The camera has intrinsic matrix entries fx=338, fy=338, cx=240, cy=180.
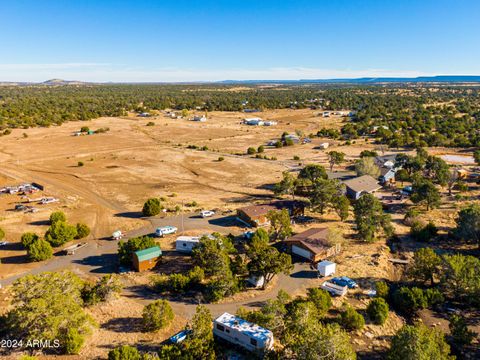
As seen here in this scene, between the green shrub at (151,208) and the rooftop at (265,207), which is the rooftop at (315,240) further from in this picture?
the green shrub at (151,208)

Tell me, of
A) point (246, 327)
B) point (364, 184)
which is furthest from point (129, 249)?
point (364, 184)

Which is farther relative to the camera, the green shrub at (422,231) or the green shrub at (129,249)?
the green shrub at (422,231)

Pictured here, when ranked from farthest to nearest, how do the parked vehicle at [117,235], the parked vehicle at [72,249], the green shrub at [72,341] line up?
the parked vehicle at [117,235] < the parked vehicle at [72,249] < the green shrub at [72,341]

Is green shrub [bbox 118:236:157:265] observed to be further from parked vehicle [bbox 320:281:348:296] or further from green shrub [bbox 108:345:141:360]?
parked vehicle [bbox 320:281:348:296]

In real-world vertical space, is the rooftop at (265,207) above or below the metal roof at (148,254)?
above

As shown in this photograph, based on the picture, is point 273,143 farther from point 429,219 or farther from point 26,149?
point 26,149

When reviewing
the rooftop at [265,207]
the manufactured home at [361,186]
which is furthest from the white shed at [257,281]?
the manufactured home at [361,186]

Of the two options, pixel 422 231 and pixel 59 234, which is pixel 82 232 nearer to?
pixel 59 234
